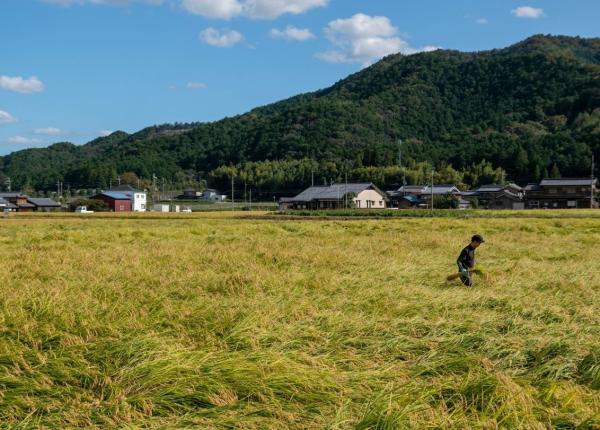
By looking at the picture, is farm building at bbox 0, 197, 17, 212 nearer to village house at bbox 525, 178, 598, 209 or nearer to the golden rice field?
village house at bbox 525, 178, 598, 209

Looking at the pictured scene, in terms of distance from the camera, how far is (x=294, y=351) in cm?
401

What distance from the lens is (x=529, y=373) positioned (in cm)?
366

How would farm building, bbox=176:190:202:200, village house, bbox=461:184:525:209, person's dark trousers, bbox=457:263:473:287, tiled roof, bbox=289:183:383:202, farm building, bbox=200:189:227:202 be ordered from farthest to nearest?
1. farm building, bbox=176:190:202:200
2. farm building, bbox=200:189:227:202
3. tiled roof, bbox=289:183:383:202
4. village house, bbox=461:184:525:209
5. person's dark trousers, bbox=457:263:473:287

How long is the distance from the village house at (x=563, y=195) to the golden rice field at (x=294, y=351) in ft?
184

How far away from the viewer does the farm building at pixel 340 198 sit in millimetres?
61481

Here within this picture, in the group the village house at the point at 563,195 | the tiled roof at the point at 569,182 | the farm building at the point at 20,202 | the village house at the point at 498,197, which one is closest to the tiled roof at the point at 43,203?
the farm building at the point at 20,202

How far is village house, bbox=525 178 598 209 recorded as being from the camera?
186 ft

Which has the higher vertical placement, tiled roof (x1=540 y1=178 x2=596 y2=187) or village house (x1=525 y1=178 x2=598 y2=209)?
tiled roof (x1=540 y1=178 x2=596 y2=187)

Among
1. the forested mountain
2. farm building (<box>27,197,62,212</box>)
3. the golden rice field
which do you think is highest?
the forested mountain

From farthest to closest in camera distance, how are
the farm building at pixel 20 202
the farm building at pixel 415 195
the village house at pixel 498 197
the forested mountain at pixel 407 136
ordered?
1. the forested mountain at pixel 407 136
2. the farm building at pixel 20 202
3. the farm building at pixel 415 195
4. the village house at pixel 498 197

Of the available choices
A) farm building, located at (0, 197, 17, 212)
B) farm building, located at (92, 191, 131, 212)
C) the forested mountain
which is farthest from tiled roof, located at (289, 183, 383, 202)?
farm building, located at (0, 197, 17, 212)

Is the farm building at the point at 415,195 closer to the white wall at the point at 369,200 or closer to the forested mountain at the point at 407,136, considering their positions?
the white wall at the point at 369,200

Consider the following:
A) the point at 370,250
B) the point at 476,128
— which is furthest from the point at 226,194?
the point at 370,250

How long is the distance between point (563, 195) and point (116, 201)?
182 feet
